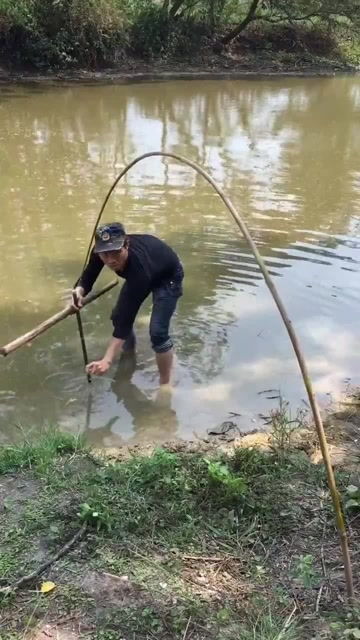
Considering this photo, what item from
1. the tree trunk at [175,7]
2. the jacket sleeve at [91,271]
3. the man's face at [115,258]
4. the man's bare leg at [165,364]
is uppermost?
the tree trunk at [175,7]

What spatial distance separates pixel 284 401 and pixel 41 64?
56.9ft

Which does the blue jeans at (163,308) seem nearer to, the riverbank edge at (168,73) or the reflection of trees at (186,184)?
the reflection of trees at (186,184)

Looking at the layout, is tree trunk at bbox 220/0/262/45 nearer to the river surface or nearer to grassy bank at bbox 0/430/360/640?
the river surface

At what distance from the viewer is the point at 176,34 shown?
23281mm

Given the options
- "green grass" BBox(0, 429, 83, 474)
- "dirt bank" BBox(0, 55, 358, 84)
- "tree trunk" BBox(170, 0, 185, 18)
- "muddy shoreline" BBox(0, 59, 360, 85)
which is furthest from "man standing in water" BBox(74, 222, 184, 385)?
"tree trunk" BBox(170, 0, 185, 18)

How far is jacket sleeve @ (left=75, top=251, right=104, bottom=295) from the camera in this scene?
4.36 meters

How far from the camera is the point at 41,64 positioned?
63.3ft

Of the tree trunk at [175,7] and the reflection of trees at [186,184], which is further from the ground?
the tree trunk at [175,7]

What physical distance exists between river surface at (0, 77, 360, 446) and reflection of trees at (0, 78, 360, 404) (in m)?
0.03

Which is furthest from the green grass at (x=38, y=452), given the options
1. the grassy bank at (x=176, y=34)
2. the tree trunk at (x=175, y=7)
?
the tree trunk at (x=175, y=7)

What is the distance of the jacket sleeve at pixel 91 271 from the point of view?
436cm

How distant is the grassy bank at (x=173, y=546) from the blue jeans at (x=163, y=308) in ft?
4.04

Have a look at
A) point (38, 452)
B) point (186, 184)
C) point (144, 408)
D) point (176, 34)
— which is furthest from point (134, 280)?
point (176, 34)

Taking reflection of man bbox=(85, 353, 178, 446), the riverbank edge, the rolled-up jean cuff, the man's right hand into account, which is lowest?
reflection of man bbox=(85, 353, 178, 446)
